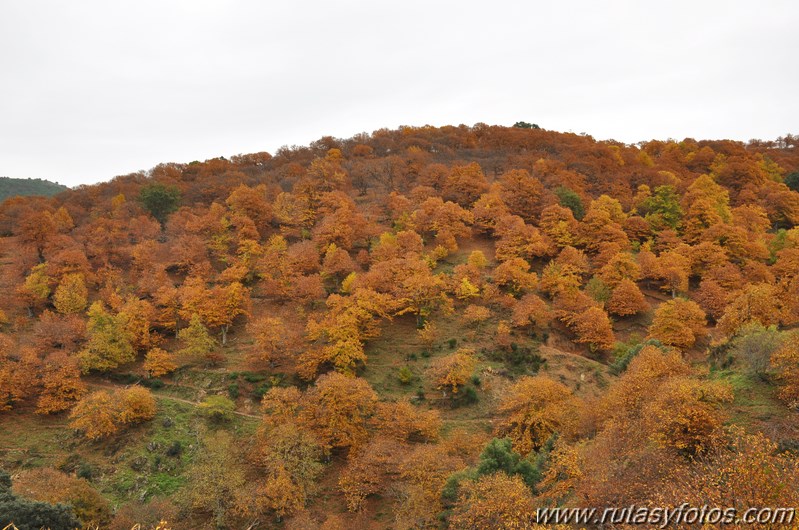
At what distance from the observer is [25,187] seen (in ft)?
570

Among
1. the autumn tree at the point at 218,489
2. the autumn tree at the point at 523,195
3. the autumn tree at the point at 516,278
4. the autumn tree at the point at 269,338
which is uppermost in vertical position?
the autumn tree at the point at 523,195

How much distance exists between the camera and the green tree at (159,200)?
8625 centimetres

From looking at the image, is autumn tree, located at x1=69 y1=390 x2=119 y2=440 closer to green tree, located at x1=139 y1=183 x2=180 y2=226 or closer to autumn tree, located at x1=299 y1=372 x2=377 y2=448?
autumn tree, located at x1=299 y1=372 x2=377 y2=448

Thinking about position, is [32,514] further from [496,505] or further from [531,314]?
[531,314]

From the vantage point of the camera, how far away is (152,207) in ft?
285

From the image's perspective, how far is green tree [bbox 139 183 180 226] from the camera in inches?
3396

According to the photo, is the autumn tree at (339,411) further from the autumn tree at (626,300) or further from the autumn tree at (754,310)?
the autumn tree at (754,310)

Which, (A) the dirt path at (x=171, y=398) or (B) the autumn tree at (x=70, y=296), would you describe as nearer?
(A) the dirt path at (x=171, y=398)

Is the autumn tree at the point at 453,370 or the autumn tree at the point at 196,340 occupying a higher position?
the autumn tree at the point at 196,340

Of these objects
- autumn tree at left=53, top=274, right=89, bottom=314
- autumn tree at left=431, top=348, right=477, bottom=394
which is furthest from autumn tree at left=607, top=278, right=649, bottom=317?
autumn tree at left=53, top=274, right=89, bottom=314

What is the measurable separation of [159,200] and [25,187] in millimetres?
133399

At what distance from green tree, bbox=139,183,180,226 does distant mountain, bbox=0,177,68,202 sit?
10639cm

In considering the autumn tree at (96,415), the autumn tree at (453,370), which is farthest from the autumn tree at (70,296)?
the autumn tree at (453,370)

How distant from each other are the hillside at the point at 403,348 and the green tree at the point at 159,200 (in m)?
0.40
